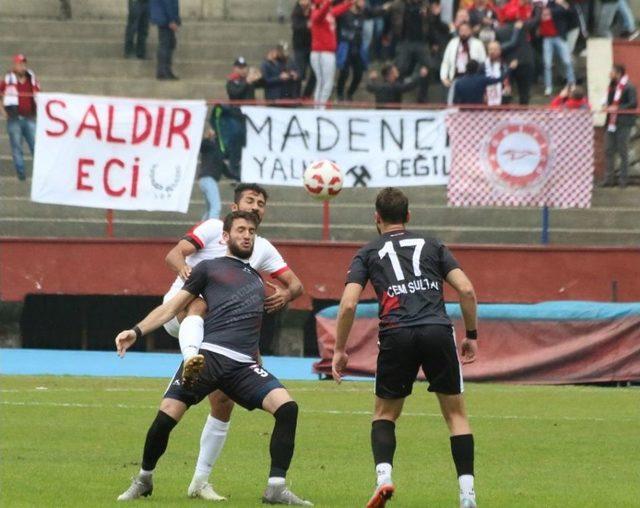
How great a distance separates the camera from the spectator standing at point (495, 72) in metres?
24.0

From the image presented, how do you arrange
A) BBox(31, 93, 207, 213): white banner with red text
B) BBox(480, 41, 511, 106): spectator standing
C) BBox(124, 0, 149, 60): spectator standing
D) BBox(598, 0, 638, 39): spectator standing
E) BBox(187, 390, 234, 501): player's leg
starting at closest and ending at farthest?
1. BBox(187, 390, 234, 501): player's leg
2. BBox(31, 93, 207, 213): white banner with red text
3. BBox(480, 41, 511, 106): spectator standing
4. BBox(598, 0, 638, 39): spectator standing
5. BBox(124, 0, 149, 60): spectator standing

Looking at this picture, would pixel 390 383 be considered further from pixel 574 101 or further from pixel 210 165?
pixel 574 101

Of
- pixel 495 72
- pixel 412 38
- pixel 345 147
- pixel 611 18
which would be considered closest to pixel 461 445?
pixel 345 147

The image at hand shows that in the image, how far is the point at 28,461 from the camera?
38.0 feet

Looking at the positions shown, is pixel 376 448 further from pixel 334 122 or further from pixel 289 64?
pixel 289 64

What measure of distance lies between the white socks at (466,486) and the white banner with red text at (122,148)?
12.6 metres

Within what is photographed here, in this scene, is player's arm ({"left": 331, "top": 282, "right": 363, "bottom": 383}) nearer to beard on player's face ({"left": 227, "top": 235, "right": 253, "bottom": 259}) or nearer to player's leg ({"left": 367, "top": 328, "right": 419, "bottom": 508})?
player's leg ({"left": 367, "top": 328, "right": 419, "bottom": 508})

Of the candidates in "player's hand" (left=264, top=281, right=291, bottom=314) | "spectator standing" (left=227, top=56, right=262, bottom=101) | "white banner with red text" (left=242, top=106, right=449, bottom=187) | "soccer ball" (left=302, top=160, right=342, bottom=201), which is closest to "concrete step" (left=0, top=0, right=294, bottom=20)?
"spectator standing" (left=227, top=56, right=262, bottom=101)

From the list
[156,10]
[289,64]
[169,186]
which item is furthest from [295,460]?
[156,10]

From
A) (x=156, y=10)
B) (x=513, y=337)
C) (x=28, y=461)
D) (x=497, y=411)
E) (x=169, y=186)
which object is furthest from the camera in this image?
(x=156, y=10)

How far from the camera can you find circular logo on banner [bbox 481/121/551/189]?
21344 mm

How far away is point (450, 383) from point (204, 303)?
1550mm

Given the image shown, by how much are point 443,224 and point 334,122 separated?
2093 mm

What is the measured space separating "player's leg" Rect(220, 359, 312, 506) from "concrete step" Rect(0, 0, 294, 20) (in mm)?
22027
